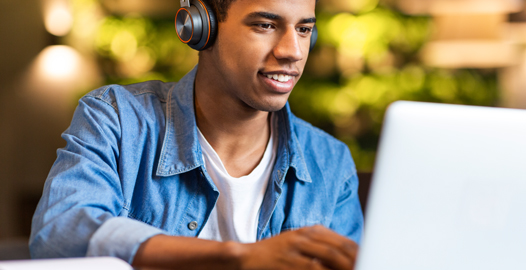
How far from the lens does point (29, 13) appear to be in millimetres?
3406

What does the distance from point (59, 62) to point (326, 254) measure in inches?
127

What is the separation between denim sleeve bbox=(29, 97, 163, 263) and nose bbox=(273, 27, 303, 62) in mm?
423

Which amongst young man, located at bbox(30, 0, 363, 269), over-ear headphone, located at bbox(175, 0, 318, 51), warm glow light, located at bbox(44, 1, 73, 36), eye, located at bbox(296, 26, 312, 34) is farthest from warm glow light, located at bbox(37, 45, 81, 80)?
eye, located at bbox(296, 26, 312, 34)

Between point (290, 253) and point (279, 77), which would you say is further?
point (279, 77)

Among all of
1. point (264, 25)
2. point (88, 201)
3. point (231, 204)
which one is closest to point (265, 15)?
point (264, 25)

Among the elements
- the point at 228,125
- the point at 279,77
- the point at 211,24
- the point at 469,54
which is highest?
the point at 469,54

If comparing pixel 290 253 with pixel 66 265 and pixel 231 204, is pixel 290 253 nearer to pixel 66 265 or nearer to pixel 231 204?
pixel 66 265

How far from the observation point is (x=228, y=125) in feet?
4.47

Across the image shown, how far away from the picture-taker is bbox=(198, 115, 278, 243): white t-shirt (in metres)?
1.26

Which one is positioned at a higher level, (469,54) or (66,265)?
(469,54)

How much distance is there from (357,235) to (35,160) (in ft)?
9.05

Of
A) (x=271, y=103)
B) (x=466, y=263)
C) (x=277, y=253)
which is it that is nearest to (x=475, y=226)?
(x=466, y=263)

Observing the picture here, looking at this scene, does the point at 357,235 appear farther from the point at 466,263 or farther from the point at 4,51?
the point at 4,51

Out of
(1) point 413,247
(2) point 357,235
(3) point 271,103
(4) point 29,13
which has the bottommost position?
(2) point 357,235
